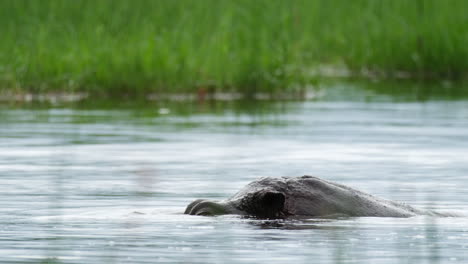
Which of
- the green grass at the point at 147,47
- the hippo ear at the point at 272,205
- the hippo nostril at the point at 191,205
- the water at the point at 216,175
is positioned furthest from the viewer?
A: the green grass at the point at 147,47

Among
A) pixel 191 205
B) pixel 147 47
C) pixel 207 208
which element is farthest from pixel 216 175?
pixel 147 47

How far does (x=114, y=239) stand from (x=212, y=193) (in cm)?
267

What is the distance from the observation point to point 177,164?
12.0 meters

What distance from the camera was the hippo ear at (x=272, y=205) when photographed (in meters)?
7.97

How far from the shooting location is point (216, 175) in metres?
11.1

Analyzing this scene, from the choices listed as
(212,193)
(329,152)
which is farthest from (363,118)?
(212,193)

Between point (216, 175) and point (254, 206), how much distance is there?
3.07m

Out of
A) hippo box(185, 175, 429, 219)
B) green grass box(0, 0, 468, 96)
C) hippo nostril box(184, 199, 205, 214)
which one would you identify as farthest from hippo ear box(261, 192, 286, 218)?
green grass box(0, 0, 468, 96)

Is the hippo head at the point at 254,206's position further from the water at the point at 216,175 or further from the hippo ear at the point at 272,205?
the water at the point at 216,175

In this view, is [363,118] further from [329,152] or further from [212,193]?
[212,193]

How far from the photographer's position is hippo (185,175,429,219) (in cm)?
800

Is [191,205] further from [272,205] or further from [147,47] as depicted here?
[147,47]

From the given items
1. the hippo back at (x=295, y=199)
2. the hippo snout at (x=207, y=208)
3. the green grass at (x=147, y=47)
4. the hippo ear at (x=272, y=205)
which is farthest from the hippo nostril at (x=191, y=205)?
the green grass at (x=147, y=47)

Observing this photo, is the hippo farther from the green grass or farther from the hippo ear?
the green grass
